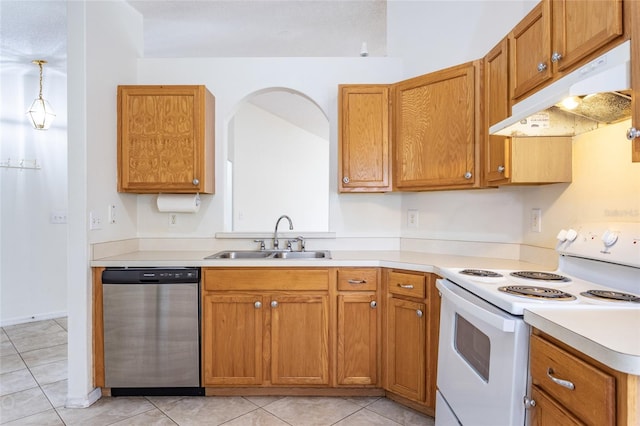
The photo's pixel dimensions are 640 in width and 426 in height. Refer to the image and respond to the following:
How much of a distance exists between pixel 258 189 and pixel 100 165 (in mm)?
3211

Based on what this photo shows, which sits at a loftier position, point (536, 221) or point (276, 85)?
point (276, 85)

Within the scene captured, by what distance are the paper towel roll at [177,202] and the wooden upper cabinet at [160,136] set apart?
160 millimetres

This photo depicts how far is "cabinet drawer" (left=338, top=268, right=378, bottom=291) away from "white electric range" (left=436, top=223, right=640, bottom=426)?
488 mm

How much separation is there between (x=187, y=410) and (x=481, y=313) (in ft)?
5.83

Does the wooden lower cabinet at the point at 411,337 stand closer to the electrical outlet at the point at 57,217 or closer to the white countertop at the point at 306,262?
the white countertop at the point at 306,262

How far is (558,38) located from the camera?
4.56ft

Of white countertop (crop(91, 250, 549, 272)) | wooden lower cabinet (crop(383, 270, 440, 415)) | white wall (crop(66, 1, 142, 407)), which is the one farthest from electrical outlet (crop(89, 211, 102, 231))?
wooden lower cabinet (crop(383, 270, 440, 415))

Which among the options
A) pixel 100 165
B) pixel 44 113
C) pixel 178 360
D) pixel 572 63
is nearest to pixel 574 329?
pixel 572 63

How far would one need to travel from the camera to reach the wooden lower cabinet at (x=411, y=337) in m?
1.94

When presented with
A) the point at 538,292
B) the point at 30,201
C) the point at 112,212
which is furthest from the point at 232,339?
the point at 30,201

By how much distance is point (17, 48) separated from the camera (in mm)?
3141

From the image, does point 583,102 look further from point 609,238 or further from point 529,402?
point 529,402

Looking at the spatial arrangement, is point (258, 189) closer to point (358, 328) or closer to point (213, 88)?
point (213, 88)

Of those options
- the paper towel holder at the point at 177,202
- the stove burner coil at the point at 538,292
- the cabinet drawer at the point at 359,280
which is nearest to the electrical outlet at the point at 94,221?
the paper towel holder at the point at 177,202
